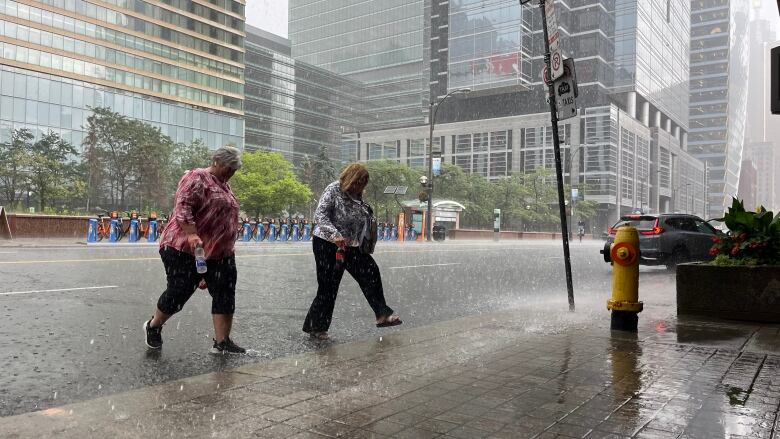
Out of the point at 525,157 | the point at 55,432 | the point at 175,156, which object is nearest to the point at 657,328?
the point at 55,432

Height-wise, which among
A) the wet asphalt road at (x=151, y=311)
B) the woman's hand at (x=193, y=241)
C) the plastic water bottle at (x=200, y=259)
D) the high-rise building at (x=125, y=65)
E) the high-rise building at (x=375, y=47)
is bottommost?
the wet asphalt road at (x=151, y=311)

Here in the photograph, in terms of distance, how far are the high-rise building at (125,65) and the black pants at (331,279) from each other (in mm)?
71593

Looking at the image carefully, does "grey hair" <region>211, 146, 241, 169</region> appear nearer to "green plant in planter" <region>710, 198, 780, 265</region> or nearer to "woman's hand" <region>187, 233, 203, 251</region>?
"woman's hand" <region>187, 233, 203, 251</region>

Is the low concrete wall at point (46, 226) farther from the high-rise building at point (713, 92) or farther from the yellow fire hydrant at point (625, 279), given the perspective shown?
the high-rise building at point (713, 92)

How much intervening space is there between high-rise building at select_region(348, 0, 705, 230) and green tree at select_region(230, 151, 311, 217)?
30083mm

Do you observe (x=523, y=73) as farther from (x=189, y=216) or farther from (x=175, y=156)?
(x=189, y=216)

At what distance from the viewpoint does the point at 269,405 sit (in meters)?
3.22

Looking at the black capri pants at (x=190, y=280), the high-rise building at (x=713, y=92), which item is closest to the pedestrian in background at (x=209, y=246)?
the black capri pants at (x=190, y=280)

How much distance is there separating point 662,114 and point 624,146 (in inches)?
1096

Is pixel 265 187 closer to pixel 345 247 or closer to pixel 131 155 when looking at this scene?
pixel 131 155

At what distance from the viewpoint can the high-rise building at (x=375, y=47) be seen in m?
114

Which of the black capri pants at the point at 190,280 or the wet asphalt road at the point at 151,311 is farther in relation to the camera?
the black capri pants at the point at 190,280

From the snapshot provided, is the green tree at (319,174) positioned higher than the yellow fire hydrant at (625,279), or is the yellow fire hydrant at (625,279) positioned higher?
the green tree at (319,174)

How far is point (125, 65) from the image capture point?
7788cm
